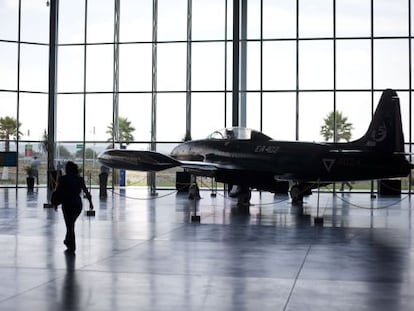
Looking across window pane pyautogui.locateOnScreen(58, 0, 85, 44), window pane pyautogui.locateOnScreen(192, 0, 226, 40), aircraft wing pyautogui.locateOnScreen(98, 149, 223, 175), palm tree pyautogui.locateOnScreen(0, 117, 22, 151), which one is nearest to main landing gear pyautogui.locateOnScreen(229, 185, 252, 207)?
aircraft wing pyautogui.locateOnScreen(98, 149, 223, 175)

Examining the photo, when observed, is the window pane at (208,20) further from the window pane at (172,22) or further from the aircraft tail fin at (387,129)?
the aircraft tail fin at (387,129)

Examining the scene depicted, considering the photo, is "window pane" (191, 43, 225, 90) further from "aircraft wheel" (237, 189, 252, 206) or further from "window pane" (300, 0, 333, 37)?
"aircraft wheel" (237, 189, 252, 206)

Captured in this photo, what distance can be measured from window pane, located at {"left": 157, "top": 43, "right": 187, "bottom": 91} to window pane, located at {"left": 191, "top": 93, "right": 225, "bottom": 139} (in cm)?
111

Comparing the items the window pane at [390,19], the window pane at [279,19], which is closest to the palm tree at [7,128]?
the window pane at [279,19]

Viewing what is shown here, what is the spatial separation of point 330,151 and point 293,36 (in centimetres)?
1280

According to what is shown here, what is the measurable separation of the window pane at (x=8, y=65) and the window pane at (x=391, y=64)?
1852 cm

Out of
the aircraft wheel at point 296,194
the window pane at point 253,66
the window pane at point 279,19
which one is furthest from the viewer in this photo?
the window pane at point 253,66

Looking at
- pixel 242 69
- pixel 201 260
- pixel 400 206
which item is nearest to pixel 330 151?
pixel 400 206

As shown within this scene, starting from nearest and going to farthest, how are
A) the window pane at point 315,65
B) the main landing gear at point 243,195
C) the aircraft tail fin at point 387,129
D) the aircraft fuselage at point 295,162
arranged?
the aircraft fuselage at point 295,162 < the aircraft tail fin at point 387,129 < the main landing gear at point 243,195 < the window pane at point 315,65

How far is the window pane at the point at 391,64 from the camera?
29.5m

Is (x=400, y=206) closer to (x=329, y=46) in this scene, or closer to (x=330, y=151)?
(x=330, y=151)

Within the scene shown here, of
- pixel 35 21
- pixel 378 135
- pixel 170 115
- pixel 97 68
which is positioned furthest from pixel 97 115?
pixel 378 135

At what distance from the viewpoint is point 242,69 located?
3055cm

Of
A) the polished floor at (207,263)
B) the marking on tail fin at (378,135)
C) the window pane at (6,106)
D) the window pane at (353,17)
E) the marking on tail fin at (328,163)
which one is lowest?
the polished floor at (207,263)
